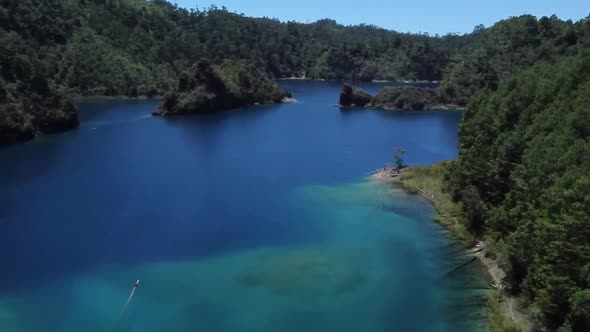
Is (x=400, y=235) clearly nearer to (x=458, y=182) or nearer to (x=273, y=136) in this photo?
(x=458, y=182)

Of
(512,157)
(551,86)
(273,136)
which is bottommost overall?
(273,136)

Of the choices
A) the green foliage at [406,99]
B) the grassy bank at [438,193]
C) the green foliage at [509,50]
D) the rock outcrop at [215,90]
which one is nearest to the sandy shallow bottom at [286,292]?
the grassy bank at [438,193]

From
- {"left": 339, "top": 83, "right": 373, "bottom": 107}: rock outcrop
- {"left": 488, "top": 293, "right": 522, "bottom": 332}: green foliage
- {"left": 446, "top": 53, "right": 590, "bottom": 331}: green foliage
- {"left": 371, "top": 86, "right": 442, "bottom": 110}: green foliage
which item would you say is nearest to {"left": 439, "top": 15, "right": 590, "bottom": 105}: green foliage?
{"left": 371, "top": 86, "right": 442, "bottom": 110}: green foliage

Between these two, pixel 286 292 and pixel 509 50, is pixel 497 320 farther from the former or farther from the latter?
pixel 509 50

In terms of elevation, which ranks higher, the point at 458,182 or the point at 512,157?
the point at 512,157

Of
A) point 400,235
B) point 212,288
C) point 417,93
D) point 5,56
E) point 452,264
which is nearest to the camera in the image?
point 212,288

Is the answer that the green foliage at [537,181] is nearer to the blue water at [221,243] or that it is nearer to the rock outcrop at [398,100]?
the blue water at [221,243]

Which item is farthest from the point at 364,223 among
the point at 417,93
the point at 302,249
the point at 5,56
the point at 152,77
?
the point at 152,77

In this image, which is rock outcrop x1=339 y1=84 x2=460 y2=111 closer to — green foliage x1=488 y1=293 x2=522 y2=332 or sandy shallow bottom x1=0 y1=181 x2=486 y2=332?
sandy shallow bottom x1=0 y1=181 x2=486 y2=332

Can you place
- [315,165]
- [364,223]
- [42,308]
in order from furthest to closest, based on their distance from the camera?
[315,165] < [364,223] < [42,308]

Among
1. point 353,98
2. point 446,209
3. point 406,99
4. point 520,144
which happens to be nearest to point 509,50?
point 406,99
